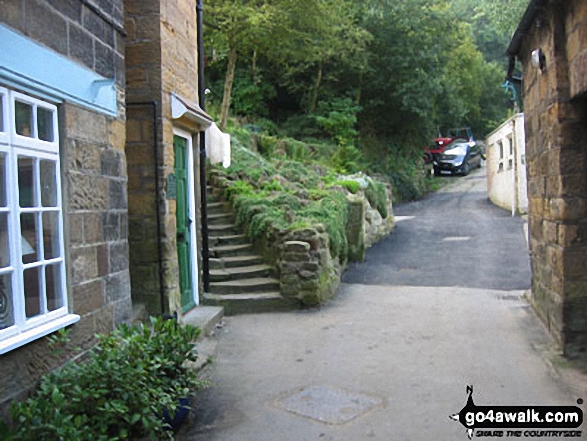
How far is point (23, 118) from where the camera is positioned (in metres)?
3.61

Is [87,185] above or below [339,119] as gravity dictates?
below

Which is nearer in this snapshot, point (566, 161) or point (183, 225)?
point (566, 161)

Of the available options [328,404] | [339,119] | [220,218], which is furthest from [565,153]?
[339,119]

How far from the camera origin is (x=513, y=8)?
1769 centimetres

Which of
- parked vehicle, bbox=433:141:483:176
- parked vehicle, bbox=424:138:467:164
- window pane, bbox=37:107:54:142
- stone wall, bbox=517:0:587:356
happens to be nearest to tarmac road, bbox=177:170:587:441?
stone wall, bbox=517:0:587:356

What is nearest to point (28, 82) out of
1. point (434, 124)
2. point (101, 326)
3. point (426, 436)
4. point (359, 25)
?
point (101, 326)

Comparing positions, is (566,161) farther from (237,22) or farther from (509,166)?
(509,166)

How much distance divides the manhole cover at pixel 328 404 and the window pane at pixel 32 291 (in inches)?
82.4

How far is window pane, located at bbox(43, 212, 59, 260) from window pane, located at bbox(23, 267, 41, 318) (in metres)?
0.18

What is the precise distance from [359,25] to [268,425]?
21.3 meters

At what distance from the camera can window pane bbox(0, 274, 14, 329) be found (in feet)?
11.0

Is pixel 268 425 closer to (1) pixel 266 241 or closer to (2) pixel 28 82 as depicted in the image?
(2) pixel 28 82

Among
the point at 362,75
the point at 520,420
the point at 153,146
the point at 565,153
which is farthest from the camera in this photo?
the point at 362,75

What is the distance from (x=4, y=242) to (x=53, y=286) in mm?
661
